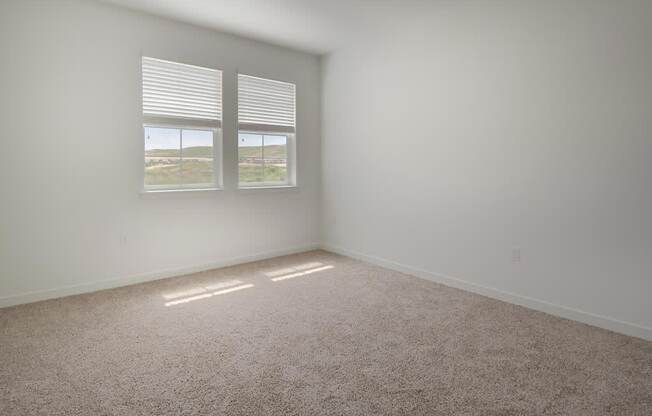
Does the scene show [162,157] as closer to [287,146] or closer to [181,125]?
[181,125]

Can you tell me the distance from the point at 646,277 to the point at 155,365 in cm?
319

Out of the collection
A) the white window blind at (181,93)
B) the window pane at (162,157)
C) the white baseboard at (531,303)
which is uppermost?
the white window blind at (181,93)

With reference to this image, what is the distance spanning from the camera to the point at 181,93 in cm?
411

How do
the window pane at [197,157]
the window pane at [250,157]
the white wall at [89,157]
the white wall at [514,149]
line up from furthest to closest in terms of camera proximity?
1. the window pane at [250,157]
2. the window pane at [197,157]
3. the white wall at [89,157]
4. the white wall at [514,149]

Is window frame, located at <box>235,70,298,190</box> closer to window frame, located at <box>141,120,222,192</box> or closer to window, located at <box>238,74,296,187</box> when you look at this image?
window, located at <box>238,74,296,187</box>

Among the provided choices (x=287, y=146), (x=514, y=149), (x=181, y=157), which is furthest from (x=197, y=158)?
(x=514, y=149)

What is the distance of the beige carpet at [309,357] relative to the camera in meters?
1.96

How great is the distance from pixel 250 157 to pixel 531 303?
330cm

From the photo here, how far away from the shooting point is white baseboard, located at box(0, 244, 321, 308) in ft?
11.0

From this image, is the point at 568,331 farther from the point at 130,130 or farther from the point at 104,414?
the point at 130,130

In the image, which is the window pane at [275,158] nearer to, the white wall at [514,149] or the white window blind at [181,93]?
the white window blind at [181,93]

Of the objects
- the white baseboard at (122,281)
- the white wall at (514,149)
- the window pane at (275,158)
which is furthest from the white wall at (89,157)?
the white wall at (514,149)

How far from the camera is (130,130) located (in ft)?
12.5

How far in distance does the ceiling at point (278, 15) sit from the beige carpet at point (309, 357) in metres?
2.62
